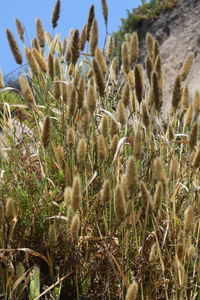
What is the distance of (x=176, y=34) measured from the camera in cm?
1009

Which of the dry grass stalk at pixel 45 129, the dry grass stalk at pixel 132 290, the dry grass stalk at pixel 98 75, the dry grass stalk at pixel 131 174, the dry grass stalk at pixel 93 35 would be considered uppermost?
the dry grass stalk at pixel 93 35

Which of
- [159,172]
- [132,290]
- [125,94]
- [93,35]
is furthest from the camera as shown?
[93,35]

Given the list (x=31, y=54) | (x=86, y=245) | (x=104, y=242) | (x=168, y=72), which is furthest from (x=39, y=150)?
(x=168, y=72)

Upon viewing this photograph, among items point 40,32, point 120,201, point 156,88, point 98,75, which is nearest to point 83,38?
point 40,32

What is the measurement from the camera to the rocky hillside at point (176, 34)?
9328 mm

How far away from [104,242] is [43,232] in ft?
1.27

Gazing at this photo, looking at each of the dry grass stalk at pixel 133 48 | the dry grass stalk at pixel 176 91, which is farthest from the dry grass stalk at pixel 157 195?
the dry grass stalk at pixel 133 48

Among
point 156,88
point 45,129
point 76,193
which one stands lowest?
point 76,193

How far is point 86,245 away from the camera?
2033 mm

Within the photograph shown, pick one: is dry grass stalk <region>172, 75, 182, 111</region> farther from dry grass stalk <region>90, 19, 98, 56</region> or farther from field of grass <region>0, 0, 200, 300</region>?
dry grass stalk <region>90, 19, 98, 56</region>

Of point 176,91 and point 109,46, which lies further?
point 109,46

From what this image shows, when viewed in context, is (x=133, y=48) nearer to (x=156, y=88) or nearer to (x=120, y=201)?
(x=156, y=88)

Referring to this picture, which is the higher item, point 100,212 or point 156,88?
point 156,88

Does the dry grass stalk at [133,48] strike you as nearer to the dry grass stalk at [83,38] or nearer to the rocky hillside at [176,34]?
the dry grass stalk at [83,38]
